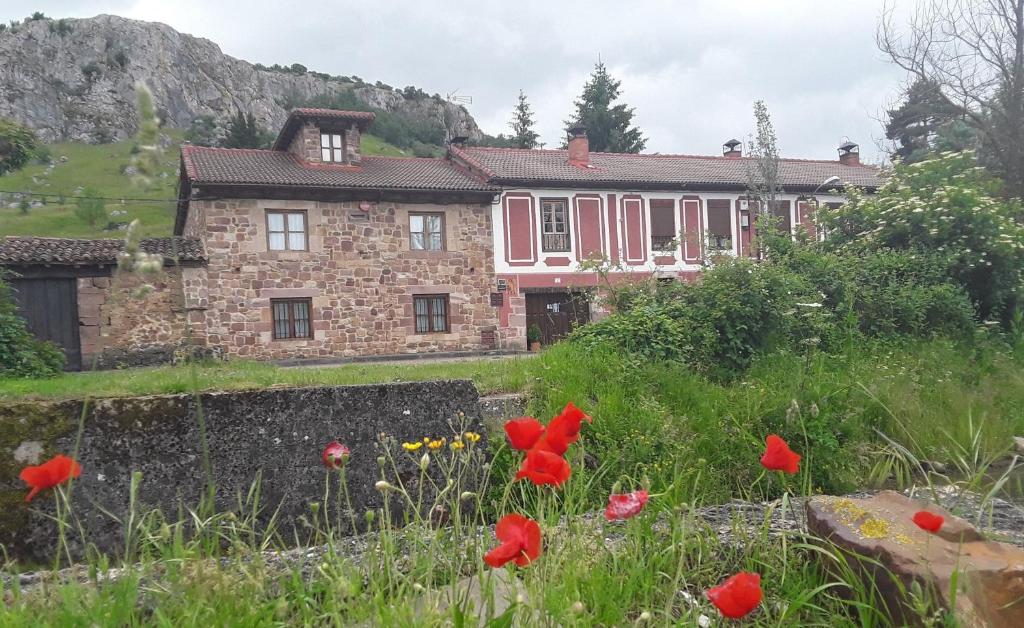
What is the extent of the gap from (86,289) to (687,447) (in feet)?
47.3

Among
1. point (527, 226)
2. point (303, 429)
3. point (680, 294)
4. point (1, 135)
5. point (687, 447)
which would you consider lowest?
A: point (687, 447)

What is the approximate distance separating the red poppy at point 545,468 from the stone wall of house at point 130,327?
47.9ft

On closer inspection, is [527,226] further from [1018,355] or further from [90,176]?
[90,176]

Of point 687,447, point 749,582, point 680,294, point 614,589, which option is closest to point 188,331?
point 749,582

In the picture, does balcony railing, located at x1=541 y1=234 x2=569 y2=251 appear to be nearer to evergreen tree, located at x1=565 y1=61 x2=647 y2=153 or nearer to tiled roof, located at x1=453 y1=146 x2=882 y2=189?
tiled roof, located at x1=453 y1=146 x2=882 y2=189

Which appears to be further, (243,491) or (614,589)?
(243,491)

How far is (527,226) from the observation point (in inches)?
752

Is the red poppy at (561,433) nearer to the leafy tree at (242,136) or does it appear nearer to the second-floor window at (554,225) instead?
the second-floor window at (554,225)

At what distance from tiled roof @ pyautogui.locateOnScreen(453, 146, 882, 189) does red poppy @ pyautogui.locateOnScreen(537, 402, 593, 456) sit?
1730cm

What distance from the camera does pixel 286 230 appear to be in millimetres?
16766

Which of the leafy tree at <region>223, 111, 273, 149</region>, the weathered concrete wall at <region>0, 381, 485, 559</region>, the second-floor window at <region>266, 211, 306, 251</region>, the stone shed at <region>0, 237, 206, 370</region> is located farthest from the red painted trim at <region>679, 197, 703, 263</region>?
the leafy tree at <region>223, 111, 273, 149</region>

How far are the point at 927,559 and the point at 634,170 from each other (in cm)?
2033

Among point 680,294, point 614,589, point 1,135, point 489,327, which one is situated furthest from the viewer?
Result: point 489,327

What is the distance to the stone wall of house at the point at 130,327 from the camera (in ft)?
47.4
